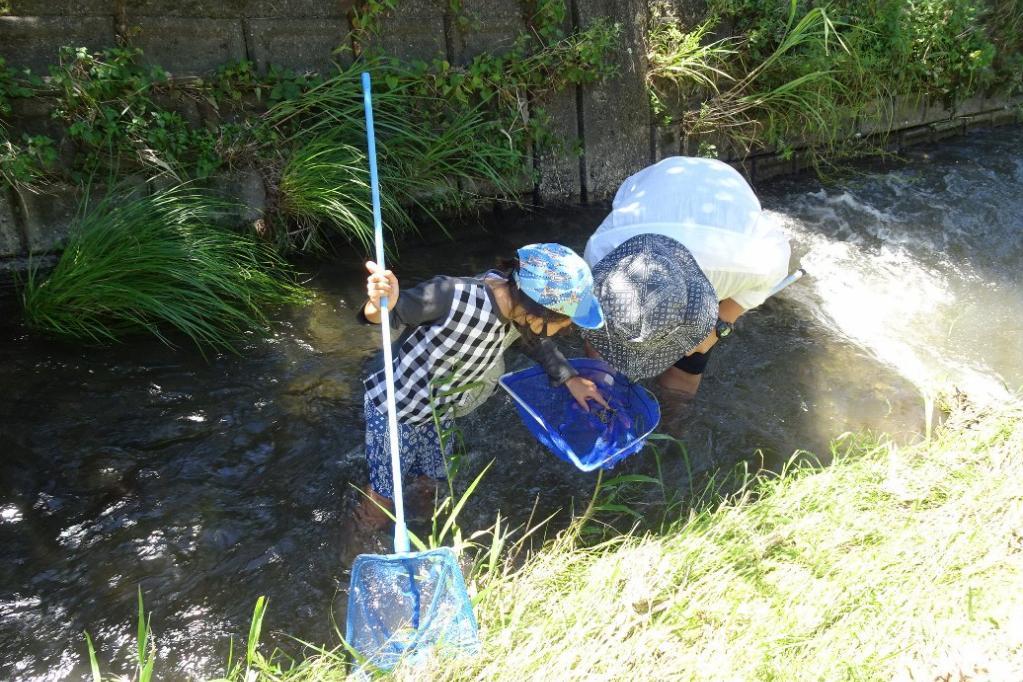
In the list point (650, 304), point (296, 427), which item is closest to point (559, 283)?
point (650, 304)

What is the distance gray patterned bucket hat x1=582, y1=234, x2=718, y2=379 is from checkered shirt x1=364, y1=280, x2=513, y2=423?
1.16 ft

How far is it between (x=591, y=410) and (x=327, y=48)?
250 cm

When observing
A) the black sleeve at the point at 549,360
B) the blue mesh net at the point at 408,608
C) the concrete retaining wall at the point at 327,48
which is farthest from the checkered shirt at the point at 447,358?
the concrete retaining wall at the point at 327,48

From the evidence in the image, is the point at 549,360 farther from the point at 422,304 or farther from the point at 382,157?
the point at 382,157

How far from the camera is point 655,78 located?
212 inches

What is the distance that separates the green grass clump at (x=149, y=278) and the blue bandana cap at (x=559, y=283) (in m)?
1.76

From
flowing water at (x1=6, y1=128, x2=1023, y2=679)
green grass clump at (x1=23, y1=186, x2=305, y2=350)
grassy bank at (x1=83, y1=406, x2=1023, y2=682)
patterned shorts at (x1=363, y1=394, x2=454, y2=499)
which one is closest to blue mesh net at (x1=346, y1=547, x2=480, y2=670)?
grassy bank at (x1=83, y1=406, x2=1023, y2=682)

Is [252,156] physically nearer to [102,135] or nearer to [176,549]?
[102,135]

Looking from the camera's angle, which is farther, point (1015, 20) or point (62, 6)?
point (1015, 20)

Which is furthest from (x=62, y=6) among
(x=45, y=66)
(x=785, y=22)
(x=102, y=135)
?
(x=785, y=22)

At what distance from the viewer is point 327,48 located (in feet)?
14.7

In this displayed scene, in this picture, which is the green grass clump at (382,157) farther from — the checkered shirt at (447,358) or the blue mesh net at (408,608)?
the blue mesh net at (408,608)

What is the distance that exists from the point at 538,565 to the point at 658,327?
84cm

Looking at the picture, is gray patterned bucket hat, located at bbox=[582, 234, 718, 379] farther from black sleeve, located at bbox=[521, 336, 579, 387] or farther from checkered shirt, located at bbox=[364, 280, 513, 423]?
checkered shirt, located at bbox=[364, 280, 513, 423]
